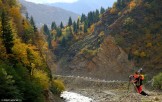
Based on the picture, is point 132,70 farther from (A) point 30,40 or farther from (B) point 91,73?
(A) point 30,40

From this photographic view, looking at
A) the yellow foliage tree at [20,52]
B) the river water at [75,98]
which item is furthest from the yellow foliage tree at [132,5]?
the yellow foliage tree at [20,52]

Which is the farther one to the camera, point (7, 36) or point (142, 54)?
point (142, 54)

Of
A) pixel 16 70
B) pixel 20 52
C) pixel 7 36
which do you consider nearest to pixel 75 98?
pixel 20 52

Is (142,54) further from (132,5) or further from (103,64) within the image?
(132,5)

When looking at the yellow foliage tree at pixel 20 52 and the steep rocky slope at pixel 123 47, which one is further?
the steep rocky slope at pixel 123 47

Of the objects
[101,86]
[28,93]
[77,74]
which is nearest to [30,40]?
[28,93]

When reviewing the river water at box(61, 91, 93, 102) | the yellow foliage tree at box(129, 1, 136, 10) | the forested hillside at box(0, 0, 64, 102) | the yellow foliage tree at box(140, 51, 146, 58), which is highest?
the yellow foliage tree at box(129, 1, 136, 10)

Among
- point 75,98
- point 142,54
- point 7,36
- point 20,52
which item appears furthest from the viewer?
point 142,54

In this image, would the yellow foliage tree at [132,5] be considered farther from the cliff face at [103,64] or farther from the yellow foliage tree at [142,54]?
the yellow foliage tree at [142,54]

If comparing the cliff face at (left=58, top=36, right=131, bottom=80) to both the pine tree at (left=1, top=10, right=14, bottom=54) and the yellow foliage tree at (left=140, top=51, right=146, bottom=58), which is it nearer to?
the yellow foliage tree at (left=140, top=51, right=146, bottom=58)

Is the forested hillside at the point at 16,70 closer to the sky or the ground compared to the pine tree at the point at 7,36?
closer to the ground

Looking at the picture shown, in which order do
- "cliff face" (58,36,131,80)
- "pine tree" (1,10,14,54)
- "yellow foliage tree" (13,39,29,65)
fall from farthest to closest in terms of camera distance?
"cliff face" (58,36,131,80)
"yellow foliage tree" (13,39,29,65)
"pine tree" (1,10,14,54)

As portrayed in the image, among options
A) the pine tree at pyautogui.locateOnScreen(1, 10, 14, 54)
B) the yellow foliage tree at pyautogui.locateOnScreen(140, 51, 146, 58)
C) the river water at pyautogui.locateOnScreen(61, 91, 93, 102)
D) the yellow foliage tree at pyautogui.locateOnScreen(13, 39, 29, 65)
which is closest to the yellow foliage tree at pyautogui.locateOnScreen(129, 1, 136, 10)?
the yellow foliage tree at pyautogui.locateOnScreen(140, 51, 146, 58)

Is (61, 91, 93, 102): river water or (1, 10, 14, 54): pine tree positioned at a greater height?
(1, 10, 14, 54): pine tree
